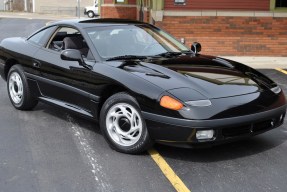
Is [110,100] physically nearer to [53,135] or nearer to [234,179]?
[53,135]

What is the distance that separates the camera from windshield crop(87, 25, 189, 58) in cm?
558

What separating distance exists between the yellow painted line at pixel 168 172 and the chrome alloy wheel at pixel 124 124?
0.93ft

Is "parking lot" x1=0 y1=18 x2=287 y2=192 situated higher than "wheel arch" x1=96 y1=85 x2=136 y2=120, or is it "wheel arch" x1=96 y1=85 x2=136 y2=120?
"wheel arch" x1=96 y1=85 x2=136 y2=120

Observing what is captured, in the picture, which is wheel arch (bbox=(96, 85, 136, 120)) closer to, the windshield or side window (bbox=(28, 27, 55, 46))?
the windshield

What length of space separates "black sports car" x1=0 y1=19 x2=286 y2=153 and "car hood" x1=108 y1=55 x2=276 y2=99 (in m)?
0.01

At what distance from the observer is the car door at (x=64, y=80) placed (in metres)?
5.39

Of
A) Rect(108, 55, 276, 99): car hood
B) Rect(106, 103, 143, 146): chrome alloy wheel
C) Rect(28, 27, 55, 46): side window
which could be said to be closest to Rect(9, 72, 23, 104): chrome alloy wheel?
Rect(28, 27, 55, 46): side window

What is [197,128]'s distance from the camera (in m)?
4.38

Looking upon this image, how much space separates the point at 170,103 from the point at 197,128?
345 millimetres

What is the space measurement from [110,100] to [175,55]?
3.87ft

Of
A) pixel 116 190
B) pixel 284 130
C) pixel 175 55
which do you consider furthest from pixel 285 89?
pixel 116 190

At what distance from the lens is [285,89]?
846 centimetres

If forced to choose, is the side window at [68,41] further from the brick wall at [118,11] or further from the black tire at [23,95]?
the brick wall at [118,11]

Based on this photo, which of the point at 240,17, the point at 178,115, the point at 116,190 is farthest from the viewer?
the point at 240,17
